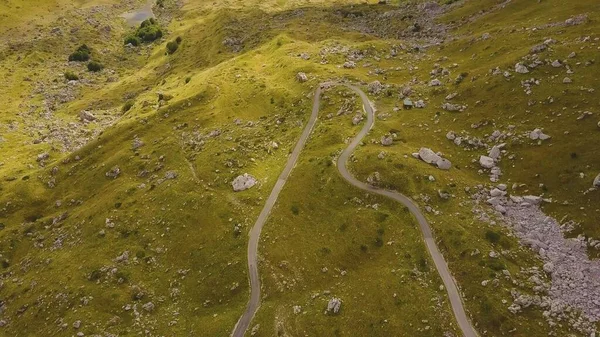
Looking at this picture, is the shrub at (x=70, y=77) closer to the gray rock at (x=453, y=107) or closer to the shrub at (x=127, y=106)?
the shrub at (x=127, y=106)

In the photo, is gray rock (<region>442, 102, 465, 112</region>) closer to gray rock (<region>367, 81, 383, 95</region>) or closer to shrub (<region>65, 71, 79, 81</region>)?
gray rock (<region>367, 81, 383, 95</region>)

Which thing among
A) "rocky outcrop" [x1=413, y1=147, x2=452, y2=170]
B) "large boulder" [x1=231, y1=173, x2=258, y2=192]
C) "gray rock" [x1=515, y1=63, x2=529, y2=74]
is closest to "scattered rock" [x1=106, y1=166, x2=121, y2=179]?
"large boulder" [x1=231, y1=173, x2=258, y2=192]

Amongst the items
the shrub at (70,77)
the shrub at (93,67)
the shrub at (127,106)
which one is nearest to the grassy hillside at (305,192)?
the shrub at (127,106)

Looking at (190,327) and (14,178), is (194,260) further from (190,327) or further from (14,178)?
(14,178)

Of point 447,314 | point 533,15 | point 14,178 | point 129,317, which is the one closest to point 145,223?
point 129,317

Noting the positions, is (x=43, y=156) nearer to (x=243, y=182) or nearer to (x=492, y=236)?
(x=243, y=182)
